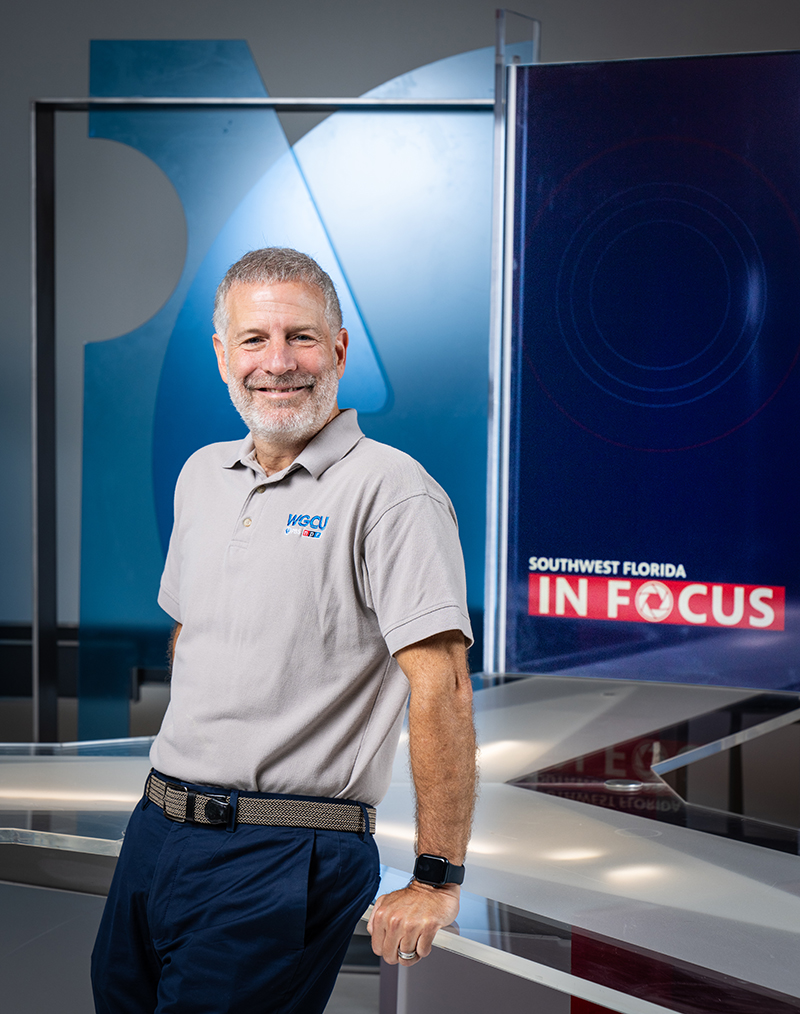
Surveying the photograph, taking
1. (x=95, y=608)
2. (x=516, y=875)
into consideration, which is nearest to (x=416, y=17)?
(x=95, y=608)

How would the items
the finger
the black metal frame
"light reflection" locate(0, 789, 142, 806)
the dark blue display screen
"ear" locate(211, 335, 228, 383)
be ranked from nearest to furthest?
the finger < "ear" locate(211, 335, 228, 383) < "light reflection" locate(0, 789, 142, 806) < the dark blue display screen < the black metal frame

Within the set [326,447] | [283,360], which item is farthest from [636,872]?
[283,360]

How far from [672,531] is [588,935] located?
84cm

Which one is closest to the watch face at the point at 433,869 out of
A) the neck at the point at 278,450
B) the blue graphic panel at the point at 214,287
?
the neck at the point at 278,450

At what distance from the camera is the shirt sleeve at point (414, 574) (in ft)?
2.93

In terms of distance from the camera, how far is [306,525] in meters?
0.96

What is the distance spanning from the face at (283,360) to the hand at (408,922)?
483mm

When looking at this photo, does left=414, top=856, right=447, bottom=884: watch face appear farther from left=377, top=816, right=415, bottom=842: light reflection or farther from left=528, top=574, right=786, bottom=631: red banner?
left=528, top=574, right=786, bottom=631: red banner

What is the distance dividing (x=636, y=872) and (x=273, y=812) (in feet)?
1.69

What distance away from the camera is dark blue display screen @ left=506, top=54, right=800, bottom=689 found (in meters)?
1.62

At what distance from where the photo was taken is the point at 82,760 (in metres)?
1.61

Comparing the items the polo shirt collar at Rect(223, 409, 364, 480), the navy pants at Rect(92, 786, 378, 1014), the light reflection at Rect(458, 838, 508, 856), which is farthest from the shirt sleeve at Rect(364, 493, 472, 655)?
the light reflection at Rect(458, 838, 508, 856)

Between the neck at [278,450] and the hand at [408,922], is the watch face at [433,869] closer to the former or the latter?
the hand at [408,922]

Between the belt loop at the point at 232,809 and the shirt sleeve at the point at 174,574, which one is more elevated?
the shirt sleeve at the point at 174,574
